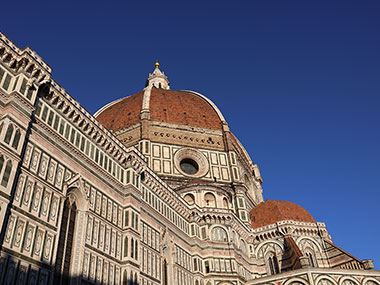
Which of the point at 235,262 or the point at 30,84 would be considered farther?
the point at 235,262

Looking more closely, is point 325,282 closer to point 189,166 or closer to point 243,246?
point 243,246

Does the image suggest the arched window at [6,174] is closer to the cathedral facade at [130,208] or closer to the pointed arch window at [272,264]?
the cathedral facade at [130,208]

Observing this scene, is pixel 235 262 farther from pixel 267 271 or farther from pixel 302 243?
pixel 302 243

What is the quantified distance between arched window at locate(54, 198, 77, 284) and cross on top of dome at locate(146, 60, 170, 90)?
50.8 m

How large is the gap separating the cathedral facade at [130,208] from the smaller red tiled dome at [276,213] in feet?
0.51

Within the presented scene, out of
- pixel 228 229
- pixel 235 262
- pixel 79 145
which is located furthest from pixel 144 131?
pixel 79 145

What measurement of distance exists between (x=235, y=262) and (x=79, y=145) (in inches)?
684

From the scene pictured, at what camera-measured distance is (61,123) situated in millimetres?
20891

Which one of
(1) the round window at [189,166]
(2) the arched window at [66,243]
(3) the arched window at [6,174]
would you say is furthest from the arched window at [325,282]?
(3) the arched window at [6,174]

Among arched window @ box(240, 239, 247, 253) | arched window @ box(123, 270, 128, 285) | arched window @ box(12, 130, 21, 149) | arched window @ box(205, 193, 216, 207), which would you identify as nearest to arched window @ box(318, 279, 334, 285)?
arched window @ box(240, 239, 247, 253)

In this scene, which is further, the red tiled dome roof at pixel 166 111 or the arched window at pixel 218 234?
the red tiled dome roof at pixel 166 111

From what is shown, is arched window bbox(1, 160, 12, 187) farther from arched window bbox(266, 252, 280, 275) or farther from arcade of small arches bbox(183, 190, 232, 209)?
arched window bbox(266, 252, 280, 275)

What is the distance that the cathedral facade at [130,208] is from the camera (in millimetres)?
16812

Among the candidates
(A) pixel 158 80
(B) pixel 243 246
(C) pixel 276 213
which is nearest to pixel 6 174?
(B) pixel 243 246
